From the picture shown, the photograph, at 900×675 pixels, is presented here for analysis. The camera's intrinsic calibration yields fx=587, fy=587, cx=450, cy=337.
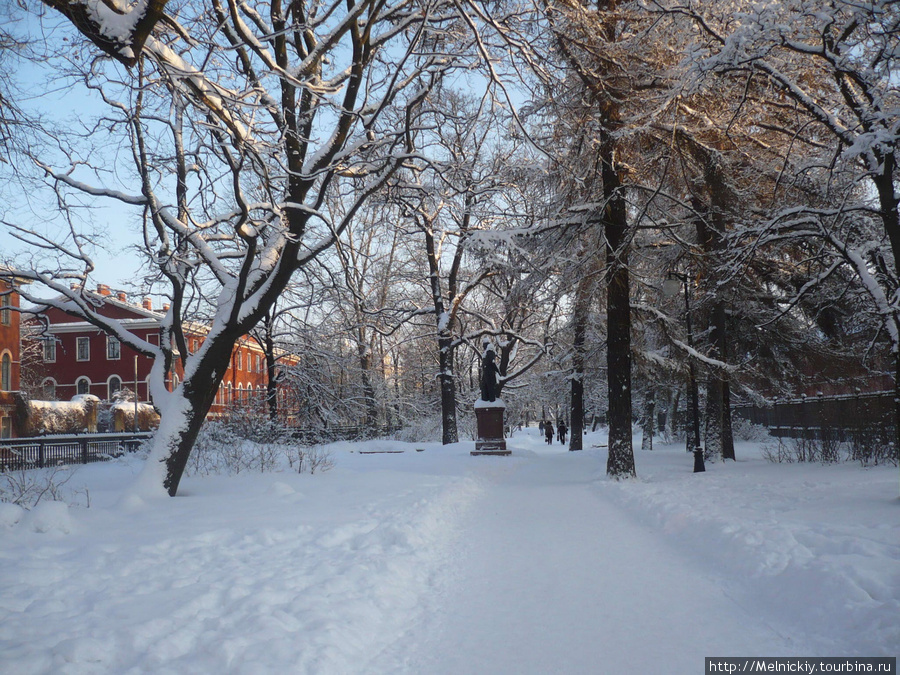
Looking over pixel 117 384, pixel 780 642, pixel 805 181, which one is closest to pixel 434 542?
pixel 780 642

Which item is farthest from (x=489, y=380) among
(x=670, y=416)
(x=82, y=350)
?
(x=82, y=350)

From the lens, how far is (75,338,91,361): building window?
5306 centimetres

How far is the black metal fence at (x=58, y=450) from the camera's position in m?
16.8

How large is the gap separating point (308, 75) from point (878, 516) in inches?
398

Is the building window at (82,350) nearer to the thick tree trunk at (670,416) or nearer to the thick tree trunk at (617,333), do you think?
the thick tree trunk at (670,416)

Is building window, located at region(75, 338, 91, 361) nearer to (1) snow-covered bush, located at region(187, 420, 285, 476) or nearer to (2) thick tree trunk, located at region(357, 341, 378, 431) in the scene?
(2) thick tree trunk, located at region(357, 341, 378, 431)

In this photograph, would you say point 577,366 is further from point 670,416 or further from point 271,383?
point 670,416

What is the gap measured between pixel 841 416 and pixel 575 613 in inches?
584

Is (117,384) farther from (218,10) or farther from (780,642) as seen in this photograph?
(780,642)

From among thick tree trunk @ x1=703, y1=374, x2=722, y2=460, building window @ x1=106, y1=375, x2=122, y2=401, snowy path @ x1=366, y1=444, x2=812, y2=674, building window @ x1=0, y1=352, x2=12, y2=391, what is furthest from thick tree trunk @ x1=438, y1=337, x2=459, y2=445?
building window @ x1=106, y1=375, x2=122, y2=401

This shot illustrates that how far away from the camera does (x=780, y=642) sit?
4371 mm

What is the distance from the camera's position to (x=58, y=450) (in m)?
18.5

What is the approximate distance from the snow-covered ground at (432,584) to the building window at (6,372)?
39.2 m


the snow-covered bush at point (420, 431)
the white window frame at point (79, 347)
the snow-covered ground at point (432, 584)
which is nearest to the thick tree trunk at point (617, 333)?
the snow-covered ground at point (432, 584)
